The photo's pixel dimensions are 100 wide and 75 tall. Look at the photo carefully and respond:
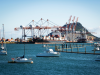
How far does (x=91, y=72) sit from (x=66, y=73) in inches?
162

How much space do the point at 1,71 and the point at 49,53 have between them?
1903 cm

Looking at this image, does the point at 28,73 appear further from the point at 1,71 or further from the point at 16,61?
the point at 16,61

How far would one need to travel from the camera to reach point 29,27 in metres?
160

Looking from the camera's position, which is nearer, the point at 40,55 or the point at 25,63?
the point at 25,63

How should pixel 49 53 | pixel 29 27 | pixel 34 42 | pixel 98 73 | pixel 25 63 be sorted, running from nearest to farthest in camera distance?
pixel 98 73 < pixel 25 63 < pixel 49 53 < pixel 29 27 < pixel 34 42

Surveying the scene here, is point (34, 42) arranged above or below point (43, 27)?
below

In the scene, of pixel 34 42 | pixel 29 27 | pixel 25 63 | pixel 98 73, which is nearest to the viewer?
pixel 98 73

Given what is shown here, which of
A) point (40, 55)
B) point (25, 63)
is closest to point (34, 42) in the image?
point (40, 55)

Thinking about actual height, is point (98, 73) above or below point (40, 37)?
below

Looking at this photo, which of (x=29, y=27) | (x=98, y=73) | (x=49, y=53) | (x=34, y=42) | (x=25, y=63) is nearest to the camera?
(x=98, y=73)

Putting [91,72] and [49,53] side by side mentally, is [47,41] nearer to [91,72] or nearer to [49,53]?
[49,53]

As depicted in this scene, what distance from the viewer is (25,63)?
37.6 meters

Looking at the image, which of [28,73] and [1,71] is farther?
[1,71]

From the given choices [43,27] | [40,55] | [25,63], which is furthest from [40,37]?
[25,63]
